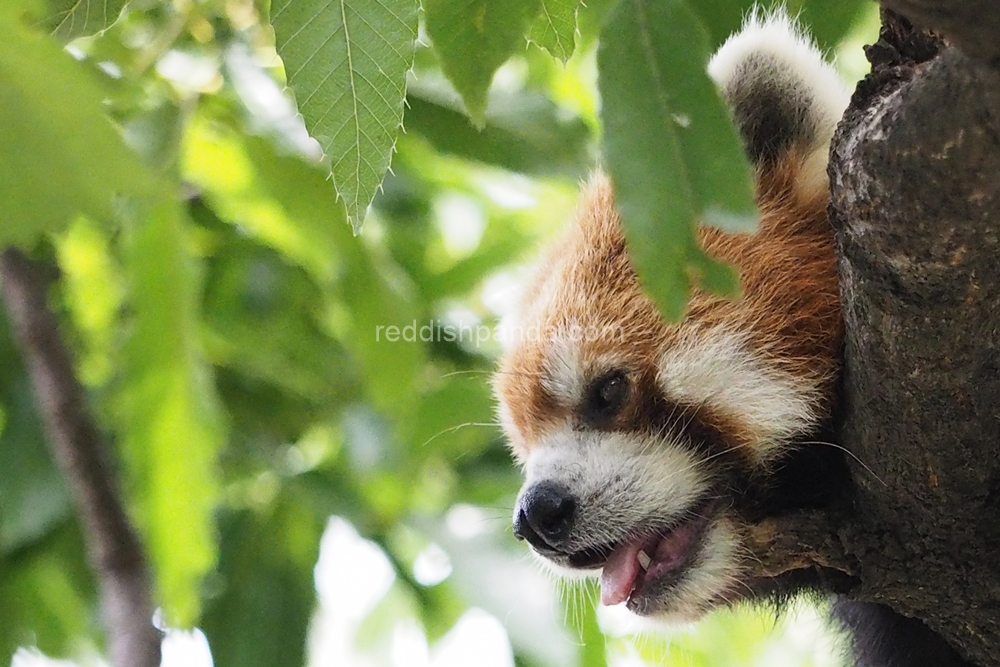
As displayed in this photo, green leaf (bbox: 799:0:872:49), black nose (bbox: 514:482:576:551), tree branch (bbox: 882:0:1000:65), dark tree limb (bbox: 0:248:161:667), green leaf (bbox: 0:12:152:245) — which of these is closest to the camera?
green leaf (bbox: 0:12:152:245)

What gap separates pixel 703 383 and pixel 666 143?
64cm

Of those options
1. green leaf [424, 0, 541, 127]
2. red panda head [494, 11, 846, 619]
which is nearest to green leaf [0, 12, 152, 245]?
green leaf [424, 0, 541, 127]

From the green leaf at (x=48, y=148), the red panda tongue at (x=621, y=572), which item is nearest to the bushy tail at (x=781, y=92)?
the red panda tongue at (x=621, y=572)

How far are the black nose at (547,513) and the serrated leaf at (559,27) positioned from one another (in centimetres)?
69

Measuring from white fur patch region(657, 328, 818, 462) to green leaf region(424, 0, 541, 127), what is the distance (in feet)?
2.00

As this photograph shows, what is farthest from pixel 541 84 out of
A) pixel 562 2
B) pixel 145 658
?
pixel 145 658

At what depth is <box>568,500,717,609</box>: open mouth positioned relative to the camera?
1.57m

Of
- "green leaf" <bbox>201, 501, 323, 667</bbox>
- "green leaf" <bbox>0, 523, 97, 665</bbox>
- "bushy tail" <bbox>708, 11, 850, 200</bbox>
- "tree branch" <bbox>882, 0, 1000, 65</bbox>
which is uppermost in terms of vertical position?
"tree branch" <bbox>882, 0, 1000, 65</bbox>

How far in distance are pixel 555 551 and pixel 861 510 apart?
49 centimetres

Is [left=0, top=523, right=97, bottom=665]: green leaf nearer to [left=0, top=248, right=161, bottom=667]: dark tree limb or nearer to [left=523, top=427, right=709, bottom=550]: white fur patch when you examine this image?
[left=0, top=248, right=161, bottom=667]: dark tree limb

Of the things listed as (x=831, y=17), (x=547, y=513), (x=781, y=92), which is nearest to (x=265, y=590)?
(x=547, y=513)

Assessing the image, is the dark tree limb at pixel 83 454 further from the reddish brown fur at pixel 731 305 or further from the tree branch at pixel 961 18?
the tree branch at pixel 961 18

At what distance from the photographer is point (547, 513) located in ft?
5.19

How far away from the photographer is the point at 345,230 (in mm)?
1894
